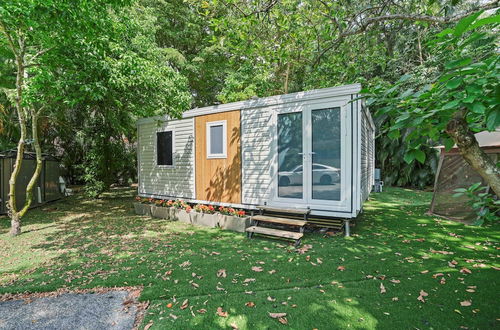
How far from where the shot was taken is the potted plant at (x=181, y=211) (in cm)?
641

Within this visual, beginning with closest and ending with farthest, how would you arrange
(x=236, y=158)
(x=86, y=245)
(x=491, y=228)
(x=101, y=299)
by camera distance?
(x=101, y=299)
(x=86, y=245)
(x=491, y=228)
(x=236, y=158)

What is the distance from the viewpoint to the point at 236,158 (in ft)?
20.1

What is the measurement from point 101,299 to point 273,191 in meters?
3.61

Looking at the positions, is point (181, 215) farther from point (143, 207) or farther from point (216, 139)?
point (216, 139)

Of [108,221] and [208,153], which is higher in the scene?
[208,153]

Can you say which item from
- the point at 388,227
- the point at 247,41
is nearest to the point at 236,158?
the point at 247,41

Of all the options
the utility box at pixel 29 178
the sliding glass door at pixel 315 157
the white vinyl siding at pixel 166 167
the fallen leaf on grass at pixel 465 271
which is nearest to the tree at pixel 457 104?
the fallen leaf on grass at pixel 465 271

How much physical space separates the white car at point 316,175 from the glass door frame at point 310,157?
0.09 m

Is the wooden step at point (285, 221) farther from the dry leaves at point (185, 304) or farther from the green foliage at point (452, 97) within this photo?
the green foliage at point (452, 97)

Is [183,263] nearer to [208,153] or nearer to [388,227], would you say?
[208,153]

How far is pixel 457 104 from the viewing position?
3.70 feet

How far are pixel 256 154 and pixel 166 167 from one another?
3.02m

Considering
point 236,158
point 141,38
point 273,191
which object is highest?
point 141,38

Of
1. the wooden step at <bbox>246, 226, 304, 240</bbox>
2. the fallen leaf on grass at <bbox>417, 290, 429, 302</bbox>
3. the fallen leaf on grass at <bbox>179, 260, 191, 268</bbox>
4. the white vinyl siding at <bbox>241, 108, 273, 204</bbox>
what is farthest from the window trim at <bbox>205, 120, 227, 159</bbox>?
the fallen leaf on grass at <bbox>417, 290, 429, 302</bbox>
